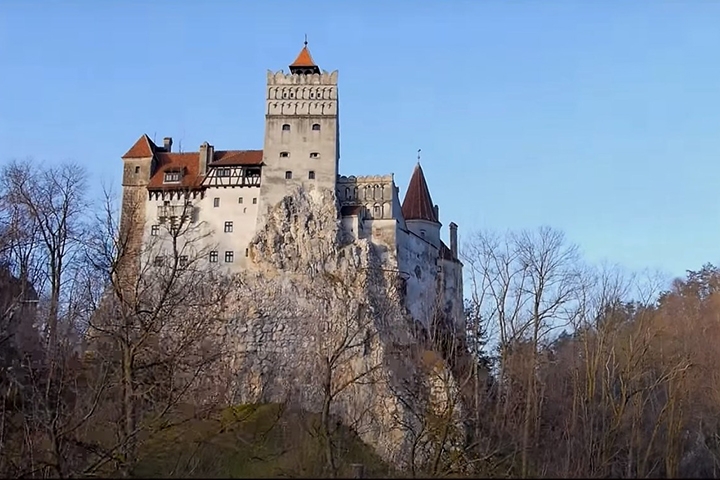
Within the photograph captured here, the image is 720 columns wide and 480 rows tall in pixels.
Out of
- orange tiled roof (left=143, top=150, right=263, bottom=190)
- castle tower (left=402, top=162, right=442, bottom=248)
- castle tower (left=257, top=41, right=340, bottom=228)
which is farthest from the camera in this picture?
castle tower (left=402, top=162, right=442, bottom=248)

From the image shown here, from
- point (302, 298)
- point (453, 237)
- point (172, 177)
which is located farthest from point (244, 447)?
point (453, 237)

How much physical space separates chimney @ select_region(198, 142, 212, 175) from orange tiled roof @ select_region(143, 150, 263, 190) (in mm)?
282

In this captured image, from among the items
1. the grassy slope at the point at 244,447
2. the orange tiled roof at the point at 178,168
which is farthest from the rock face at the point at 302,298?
the grassy slope at the point at 244,447

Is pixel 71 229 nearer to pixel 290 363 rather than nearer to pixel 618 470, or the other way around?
pixel 290 363

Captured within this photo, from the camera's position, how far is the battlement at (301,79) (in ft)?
166

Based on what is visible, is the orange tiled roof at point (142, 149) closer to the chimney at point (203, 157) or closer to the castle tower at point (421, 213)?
the chimney at point (203, 157)

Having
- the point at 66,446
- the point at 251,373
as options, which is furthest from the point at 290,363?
the point at 66,446

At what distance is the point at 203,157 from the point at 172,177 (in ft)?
7.69

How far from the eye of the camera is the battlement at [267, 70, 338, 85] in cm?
5062

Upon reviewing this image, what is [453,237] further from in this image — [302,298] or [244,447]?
[244,447]

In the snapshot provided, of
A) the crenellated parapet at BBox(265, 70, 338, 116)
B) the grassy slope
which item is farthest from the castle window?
the grassy slope

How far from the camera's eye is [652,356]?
107ft

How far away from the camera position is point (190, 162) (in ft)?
171

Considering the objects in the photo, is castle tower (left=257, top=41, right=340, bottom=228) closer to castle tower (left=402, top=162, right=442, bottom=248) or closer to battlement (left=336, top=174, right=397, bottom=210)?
battlement (left=336, top=174, right=397, bottom=210)
